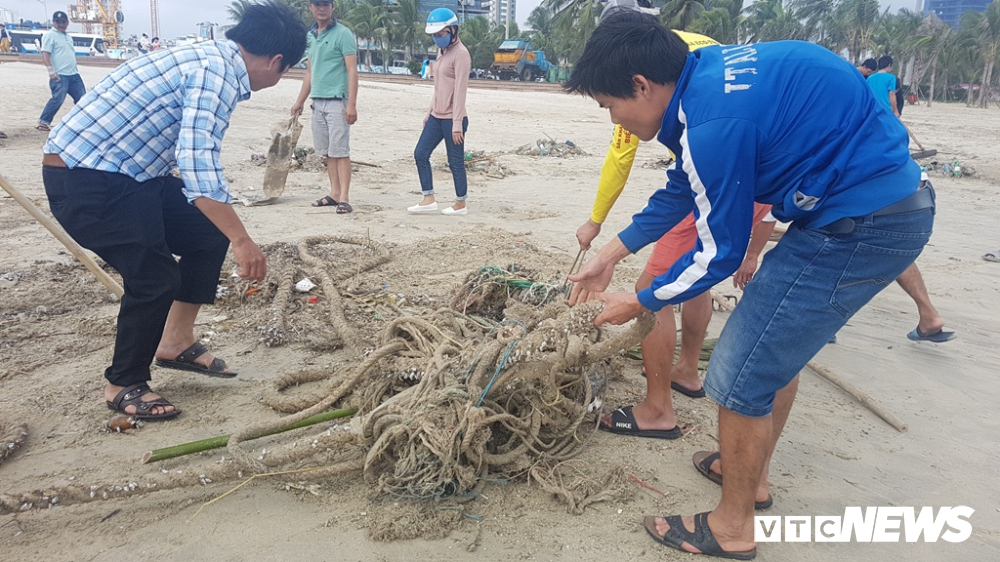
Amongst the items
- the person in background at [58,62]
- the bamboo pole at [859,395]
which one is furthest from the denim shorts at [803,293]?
the person in background at [58,62]

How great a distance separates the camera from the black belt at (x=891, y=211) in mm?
1850

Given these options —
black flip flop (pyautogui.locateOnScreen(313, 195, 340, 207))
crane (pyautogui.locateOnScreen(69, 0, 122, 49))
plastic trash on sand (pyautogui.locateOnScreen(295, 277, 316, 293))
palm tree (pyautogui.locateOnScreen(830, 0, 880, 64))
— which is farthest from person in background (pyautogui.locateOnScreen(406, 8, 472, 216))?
crane (pyautogui.locateOnScreen(69, 0, 122, 49))

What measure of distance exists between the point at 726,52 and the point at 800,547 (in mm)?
1690

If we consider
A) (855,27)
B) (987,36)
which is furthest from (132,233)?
(855,27)

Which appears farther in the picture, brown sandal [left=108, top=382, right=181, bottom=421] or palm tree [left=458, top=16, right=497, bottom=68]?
palm tree [left=458, top=16, right=497, bottom=68]

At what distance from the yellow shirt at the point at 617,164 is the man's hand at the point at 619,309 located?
0.87 m

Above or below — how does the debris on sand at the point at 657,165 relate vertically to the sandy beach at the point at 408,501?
above

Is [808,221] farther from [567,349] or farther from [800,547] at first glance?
[800,547]

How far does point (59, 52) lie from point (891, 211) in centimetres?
1216

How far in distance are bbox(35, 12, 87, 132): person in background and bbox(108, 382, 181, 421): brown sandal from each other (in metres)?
9.76

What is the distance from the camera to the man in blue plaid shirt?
252cm

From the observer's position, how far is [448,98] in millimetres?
6516

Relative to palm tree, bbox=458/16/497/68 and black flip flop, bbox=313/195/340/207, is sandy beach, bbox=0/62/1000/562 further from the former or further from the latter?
palm tree, bbox=458/16/497/68

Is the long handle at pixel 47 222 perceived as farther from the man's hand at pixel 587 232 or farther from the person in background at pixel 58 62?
the person in background at pixel 58 62
